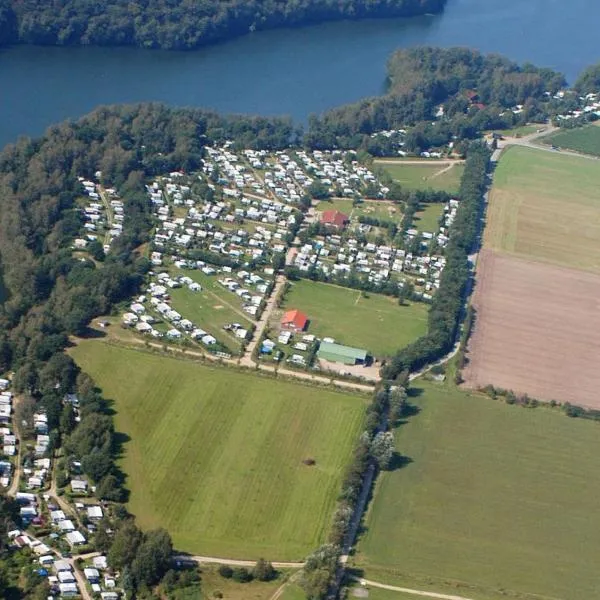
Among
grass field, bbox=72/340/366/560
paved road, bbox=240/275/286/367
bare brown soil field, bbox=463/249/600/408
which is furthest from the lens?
bare brown soil field, bbox=463/249/600/408

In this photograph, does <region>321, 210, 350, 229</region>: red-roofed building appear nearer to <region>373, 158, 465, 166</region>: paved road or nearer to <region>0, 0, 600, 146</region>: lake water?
<region>373, 158, 465, 166</region>: paved road

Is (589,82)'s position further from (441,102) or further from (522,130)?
(441,102)

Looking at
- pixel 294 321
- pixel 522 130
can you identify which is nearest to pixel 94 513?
pixel 294 321

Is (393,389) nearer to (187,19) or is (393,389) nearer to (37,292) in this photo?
(37,292)

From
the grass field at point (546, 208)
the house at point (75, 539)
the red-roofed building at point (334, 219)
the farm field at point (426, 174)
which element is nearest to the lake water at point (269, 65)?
the farm field at point (426, 174)

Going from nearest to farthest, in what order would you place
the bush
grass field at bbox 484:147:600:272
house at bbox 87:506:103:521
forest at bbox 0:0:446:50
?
the bush < house at bbox 87:506:103:521 < grass field at bbox 484:147:600:272 < forest at bbox 0:0:446:50

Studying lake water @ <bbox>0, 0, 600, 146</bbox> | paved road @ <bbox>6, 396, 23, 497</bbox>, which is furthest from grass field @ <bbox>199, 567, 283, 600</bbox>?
lake water @ <bbox>0, 0, 600, 146</bbox>

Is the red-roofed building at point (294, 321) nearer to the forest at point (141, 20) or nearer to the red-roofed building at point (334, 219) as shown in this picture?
the red-roofed building at point (334, 219)

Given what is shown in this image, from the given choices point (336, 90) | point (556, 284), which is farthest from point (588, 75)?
point (556, 284)
